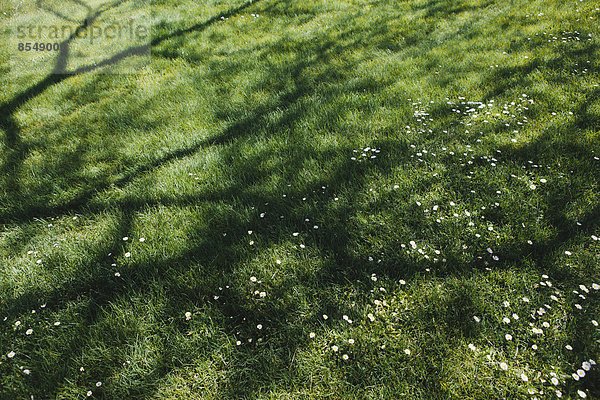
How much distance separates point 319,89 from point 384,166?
2.06 metres

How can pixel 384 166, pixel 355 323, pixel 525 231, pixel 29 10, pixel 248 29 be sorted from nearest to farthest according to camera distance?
pixel 355 323 < pixel 525 231 < pixel 384 166 < pixel 248 29 < pixel 29 10

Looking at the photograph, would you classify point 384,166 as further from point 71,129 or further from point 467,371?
point 71,129

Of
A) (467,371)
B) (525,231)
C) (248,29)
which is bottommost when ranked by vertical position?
(467,371)

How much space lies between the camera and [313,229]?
2.82 m

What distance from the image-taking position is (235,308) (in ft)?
7.66

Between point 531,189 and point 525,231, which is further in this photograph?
point 531,189

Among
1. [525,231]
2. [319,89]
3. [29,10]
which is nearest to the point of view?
[525,231]

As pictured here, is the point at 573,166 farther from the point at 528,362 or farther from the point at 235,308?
the point at 235,308

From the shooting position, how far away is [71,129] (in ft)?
14.9

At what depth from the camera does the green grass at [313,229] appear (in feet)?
6.61

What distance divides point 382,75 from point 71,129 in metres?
4.45

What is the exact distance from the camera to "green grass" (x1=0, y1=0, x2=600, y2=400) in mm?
2014

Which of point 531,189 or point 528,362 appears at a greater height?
point 531,189

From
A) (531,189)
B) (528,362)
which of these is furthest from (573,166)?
(528,362)
